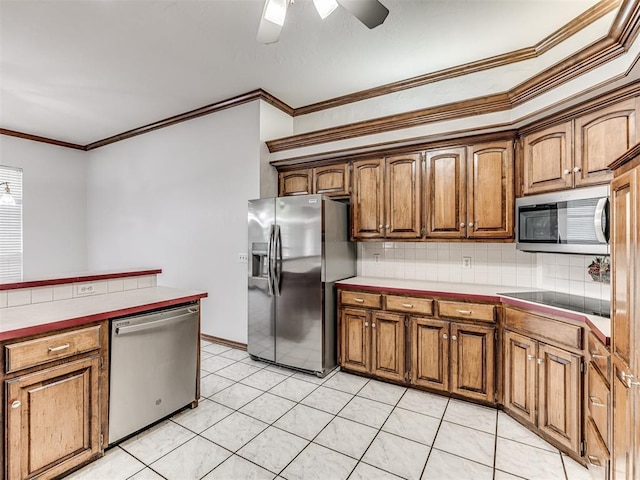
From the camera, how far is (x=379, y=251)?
3.55 m

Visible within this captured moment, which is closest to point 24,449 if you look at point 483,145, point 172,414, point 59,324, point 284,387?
point 59,324

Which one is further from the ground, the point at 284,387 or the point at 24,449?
the point at 24,449

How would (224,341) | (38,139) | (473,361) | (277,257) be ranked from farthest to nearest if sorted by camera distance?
(38,139)
(224,341)
(277,257)
(473,361)

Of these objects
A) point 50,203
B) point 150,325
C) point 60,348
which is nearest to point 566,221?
point 150,325

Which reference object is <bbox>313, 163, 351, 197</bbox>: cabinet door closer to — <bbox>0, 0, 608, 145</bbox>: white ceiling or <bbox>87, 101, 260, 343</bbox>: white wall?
<bbox>87, 101, 260, 343</bbox>: white wall

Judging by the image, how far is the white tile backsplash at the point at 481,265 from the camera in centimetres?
253

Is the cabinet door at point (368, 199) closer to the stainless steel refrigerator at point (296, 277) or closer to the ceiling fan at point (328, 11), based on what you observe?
the stainless steel refrigerator at point (296, 277)

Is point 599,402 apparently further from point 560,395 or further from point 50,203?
point 50,203

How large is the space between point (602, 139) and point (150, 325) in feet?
10.5

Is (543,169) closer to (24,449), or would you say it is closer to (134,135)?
(24,449)

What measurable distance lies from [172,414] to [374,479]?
1553mm

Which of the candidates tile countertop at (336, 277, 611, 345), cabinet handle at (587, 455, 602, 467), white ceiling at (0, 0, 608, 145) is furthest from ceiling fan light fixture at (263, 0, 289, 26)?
cabinet handle at (587, 455, 602, 467)

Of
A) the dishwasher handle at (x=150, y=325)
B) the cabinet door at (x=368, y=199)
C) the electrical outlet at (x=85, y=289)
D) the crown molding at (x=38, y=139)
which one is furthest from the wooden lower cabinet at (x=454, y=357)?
the crown molding at (x=38, y=139)

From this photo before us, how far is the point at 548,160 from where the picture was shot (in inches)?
93.4
